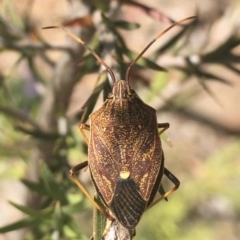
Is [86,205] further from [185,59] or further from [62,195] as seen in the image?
[185,59]

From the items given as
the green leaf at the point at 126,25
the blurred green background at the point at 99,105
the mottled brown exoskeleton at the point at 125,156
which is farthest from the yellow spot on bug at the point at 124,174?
the green leaf at the point at 126,25

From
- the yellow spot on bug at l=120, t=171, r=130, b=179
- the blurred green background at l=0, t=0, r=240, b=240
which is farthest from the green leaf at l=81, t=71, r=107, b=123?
the yellow spot on bug at l=120, t=171, r=130, b=179

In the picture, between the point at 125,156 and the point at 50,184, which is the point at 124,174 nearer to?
the point at 125,156

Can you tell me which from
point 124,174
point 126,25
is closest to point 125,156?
point 124,174

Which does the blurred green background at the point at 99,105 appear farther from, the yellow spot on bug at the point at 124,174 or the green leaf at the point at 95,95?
the yellow spot on bug at the point at 124,174

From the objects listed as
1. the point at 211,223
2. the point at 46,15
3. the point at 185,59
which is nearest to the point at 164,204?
the point at 211,223
